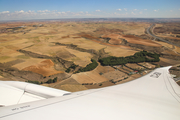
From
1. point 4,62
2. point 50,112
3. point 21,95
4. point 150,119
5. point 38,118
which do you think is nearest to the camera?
point 38,118

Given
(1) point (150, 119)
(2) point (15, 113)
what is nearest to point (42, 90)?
(2) point (15, 113)

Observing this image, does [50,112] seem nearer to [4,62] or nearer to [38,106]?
[38,106]

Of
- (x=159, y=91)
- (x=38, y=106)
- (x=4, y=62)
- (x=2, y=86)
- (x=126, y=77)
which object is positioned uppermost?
(x=38, y=106)

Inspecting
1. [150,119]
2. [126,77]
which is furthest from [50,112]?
[126,77]

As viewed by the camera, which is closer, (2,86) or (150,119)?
(150,119)

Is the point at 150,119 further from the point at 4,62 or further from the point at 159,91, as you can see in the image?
the point at 4,62

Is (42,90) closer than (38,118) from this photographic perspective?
No

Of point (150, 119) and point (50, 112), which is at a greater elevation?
point (50, 112)

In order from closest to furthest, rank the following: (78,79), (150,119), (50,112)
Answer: (50,112)
(150,119)
(78,79)

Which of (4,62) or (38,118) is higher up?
(38,118)
